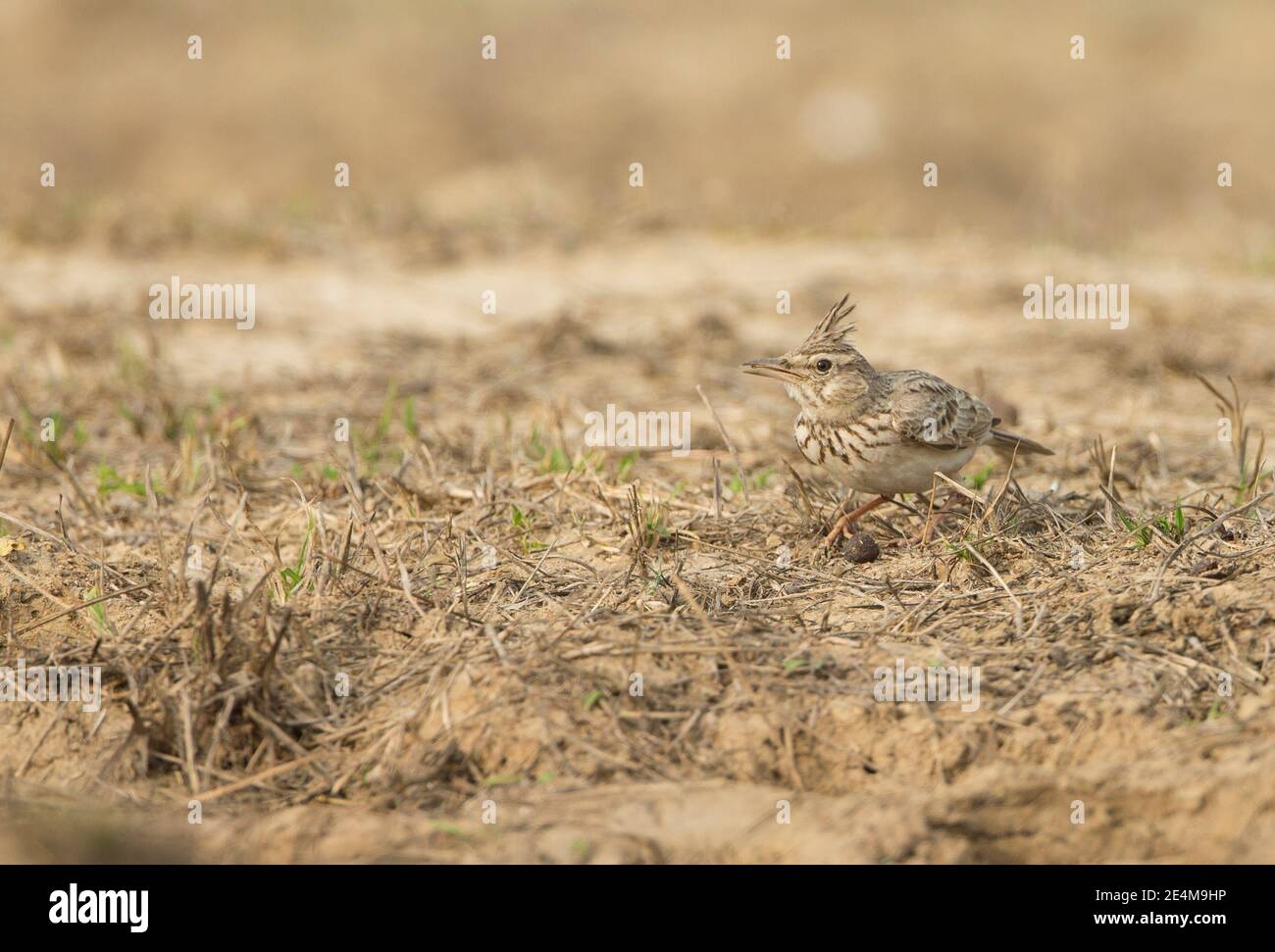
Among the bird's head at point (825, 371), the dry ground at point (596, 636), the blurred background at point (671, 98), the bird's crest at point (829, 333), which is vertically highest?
the blurred background at point (671, 98)

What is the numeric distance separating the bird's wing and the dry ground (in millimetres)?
265

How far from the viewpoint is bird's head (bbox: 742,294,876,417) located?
4.88 metres

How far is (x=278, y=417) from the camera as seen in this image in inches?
266

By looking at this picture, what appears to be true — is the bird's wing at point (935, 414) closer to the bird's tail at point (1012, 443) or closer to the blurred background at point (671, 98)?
the bird's tail at point (1012, 443)

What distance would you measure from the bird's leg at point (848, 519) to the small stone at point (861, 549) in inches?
2.3

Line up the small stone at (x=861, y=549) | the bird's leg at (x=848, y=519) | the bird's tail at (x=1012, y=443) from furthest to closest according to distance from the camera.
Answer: the bird's tail at (x=1012, y=443) → the bird's leg at (x=848, y=519) → the small stone at (x=861, y=549)

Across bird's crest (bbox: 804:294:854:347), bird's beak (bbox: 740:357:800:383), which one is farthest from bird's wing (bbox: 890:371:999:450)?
bird's beak (bbox: 740:357:800:383)

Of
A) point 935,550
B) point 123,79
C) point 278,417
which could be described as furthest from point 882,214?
point 123,79

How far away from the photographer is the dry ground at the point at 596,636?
3359 mm

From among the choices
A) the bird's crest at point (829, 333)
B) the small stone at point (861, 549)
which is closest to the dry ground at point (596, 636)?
the small stone at point (861, 549)

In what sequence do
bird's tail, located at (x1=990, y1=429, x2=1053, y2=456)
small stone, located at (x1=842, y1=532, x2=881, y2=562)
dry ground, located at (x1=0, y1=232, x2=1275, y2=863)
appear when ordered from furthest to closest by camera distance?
1. bird's tail, located at (x1=990, y1=429, x2=1053, y2=456)
2. small stone, located at (x1=842, y1=532, x2=881, y2=562)
3. dry ground, located at (x1=0, y1=232, x2=1275, y2=863)

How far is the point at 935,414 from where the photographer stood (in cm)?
486

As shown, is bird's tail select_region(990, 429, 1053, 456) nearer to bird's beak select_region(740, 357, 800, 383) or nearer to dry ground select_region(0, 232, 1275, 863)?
dry ground select_region(0, 232, 1275, 863)

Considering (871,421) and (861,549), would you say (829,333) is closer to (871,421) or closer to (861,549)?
(871,421)
